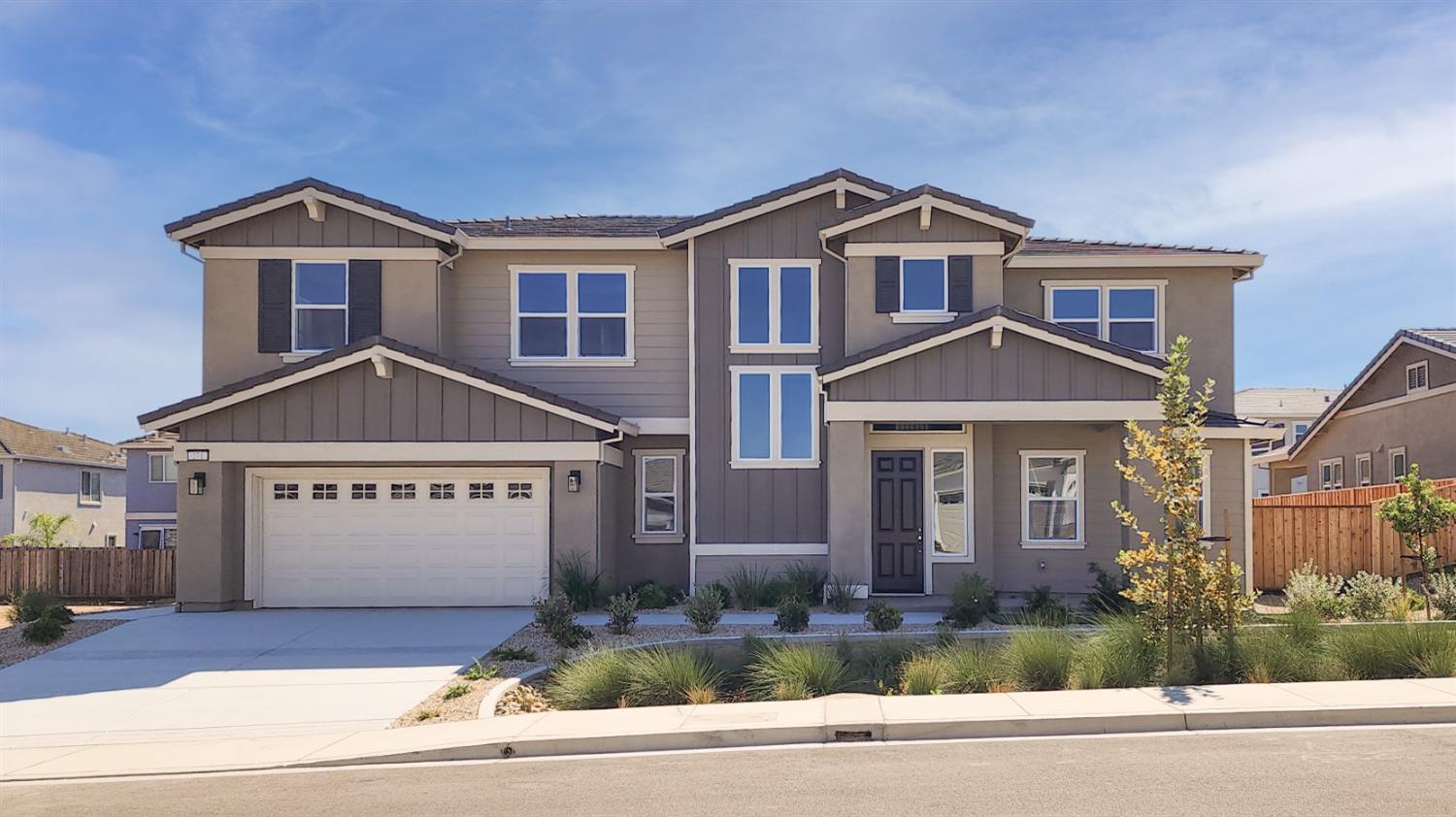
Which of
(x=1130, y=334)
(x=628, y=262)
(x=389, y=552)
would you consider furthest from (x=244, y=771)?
(x=1130, y=334)

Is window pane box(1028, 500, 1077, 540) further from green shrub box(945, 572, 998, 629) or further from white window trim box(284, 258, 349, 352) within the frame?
white window trim box(284, 258, 349, 352)

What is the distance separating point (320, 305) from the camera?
65.5ft

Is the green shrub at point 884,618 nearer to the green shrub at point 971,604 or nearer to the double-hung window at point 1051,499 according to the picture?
the green shrub at point 971,604

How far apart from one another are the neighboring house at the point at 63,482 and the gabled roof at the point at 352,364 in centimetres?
2236

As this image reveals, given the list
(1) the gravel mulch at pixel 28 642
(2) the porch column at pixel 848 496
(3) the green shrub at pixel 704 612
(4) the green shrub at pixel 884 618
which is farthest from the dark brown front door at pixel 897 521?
(1) the gravel mulch at pixel 28 642

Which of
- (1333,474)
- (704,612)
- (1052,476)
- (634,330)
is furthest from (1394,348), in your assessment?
(704,612)

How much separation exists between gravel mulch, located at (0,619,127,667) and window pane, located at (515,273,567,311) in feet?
27.2

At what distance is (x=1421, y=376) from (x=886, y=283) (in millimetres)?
17088

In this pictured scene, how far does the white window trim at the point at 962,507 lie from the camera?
18.8 m

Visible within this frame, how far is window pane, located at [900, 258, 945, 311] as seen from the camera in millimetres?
19141

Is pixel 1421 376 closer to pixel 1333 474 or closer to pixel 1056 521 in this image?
pixel 1333 474

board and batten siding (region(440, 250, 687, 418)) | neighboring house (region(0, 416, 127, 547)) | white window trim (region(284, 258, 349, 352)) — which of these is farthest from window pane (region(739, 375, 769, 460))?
neighboring house (region(0, 416, 127, 547))

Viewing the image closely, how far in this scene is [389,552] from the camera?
61.5 feet

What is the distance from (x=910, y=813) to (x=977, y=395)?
1084 centimetres
